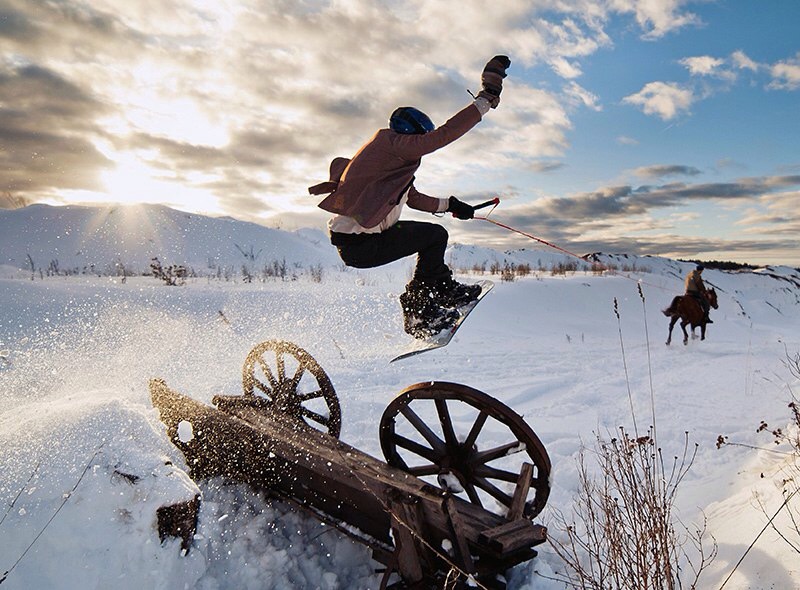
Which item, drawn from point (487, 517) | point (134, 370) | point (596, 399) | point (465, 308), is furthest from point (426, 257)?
point (134, 370)

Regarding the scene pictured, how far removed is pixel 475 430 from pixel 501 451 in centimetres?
27

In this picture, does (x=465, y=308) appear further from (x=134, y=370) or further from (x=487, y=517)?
(x=134, y=370)

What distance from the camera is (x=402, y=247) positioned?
14.9 ft

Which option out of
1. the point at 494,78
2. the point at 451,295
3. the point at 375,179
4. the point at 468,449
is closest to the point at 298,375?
the point at 451,295

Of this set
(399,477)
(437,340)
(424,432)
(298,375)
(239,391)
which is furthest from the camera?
(239,391)

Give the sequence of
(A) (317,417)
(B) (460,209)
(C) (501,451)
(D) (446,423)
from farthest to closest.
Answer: (A) (317,417) < (B) (460,209) < (D) (446,423) < (C) (501,451)

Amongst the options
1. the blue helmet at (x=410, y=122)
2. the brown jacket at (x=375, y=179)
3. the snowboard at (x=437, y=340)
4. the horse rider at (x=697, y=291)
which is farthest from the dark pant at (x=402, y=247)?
the horse rider at (x=697, y=291)

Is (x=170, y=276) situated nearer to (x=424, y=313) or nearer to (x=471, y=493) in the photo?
(x=424, y=313)

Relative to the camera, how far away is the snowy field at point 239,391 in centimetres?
288

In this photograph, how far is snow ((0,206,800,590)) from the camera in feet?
9.46

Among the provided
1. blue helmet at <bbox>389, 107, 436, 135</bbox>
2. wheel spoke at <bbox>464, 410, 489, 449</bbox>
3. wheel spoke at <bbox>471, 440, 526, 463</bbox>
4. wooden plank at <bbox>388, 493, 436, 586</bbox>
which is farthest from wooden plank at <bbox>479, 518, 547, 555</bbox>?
blue helmet at <bbox>389, 107, 436, 135</bbox>

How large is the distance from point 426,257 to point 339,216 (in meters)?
1.00

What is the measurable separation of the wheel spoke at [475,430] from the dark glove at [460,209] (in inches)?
78.7

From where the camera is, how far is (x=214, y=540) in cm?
353
